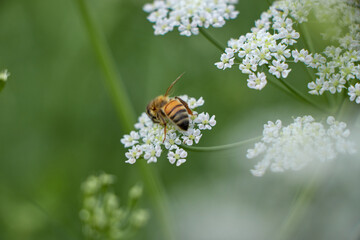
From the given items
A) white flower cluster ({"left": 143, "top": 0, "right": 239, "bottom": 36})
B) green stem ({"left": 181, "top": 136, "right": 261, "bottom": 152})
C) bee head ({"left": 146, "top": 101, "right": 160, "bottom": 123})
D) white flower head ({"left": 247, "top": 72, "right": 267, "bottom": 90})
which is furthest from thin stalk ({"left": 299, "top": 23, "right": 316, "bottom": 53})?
bee head ({"left": 146, "top": 101, "right": 160, "bottom": 123})

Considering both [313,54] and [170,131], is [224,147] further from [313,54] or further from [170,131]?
[313,54]

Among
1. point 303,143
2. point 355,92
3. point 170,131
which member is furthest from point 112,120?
point 355,92

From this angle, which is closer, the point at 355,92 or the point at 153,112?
the point at 355,92

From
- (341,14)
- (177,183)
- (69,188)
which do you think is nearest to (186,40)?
(177,183)

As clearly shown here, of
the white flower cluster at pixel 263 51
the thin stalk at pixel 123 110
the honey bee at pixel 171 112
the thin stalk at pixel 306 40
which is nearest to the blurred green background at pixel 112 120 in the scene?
the thin stalk at pixel 123 110

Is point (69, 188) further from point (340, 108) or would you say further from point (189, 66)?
point (340, 108)
